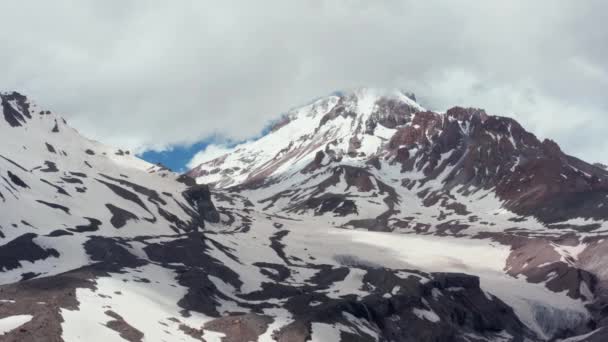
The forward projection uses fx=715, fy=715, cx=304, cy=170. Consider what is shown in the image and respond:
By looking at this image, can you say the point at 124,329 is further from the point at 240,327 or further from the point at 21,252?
the point at 21,252

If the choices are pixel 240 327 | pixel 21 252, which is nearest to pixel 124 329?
pixel 240 327

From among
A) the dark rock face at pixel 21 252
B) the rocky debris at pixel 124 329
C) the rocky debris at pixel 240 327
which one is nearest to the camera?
the rocky debris at pixel 124 329

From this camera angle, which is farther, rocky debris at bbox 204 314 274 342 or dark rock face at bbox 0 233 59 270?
dark rock face at bbox 0 233 59 270

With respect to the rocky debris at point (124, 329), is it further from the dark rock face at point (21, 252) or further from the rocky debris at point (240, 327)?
the dark rock face at point (21, 252)

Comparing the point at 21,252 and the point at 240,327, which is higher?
the point at 21,252

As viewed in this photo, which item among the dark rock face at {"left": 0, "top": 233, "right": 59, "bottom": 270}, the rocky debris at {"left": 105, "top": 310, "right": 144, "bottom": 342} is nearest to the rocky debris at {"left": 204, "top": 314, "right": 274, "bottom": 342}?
the rocky debris at {"left": 105, "top": 310, "right": 144, "bottom": 342}

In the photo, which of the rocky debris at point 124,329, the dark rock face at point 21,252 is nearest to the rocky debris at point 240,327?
the rocky debris at point 124,329

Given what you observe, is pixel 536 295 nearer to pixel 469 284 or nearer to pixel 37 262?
pixel 469 284

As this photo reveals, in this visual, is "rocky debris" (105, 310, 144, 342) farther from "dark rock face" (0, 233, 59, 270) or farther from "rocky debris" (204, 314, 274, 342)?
"dark rock face" (0, 233, 59, 270)

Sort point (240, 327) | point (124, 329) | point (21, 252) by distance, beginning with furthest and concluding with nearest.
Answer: point (21, 252)
point (240, 327)
point (124, 329)

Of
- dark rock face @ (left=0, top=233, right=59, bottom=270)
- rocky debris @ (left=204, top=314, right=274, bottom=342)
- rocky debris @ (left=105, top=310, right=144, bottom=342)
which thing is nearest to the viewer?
rocky debris @ (left=105, top=310, right=144, bottom=342)

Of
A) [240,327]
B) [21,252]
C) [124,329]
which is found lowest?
[124,329]

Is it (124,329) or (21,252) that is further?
(21,252)
